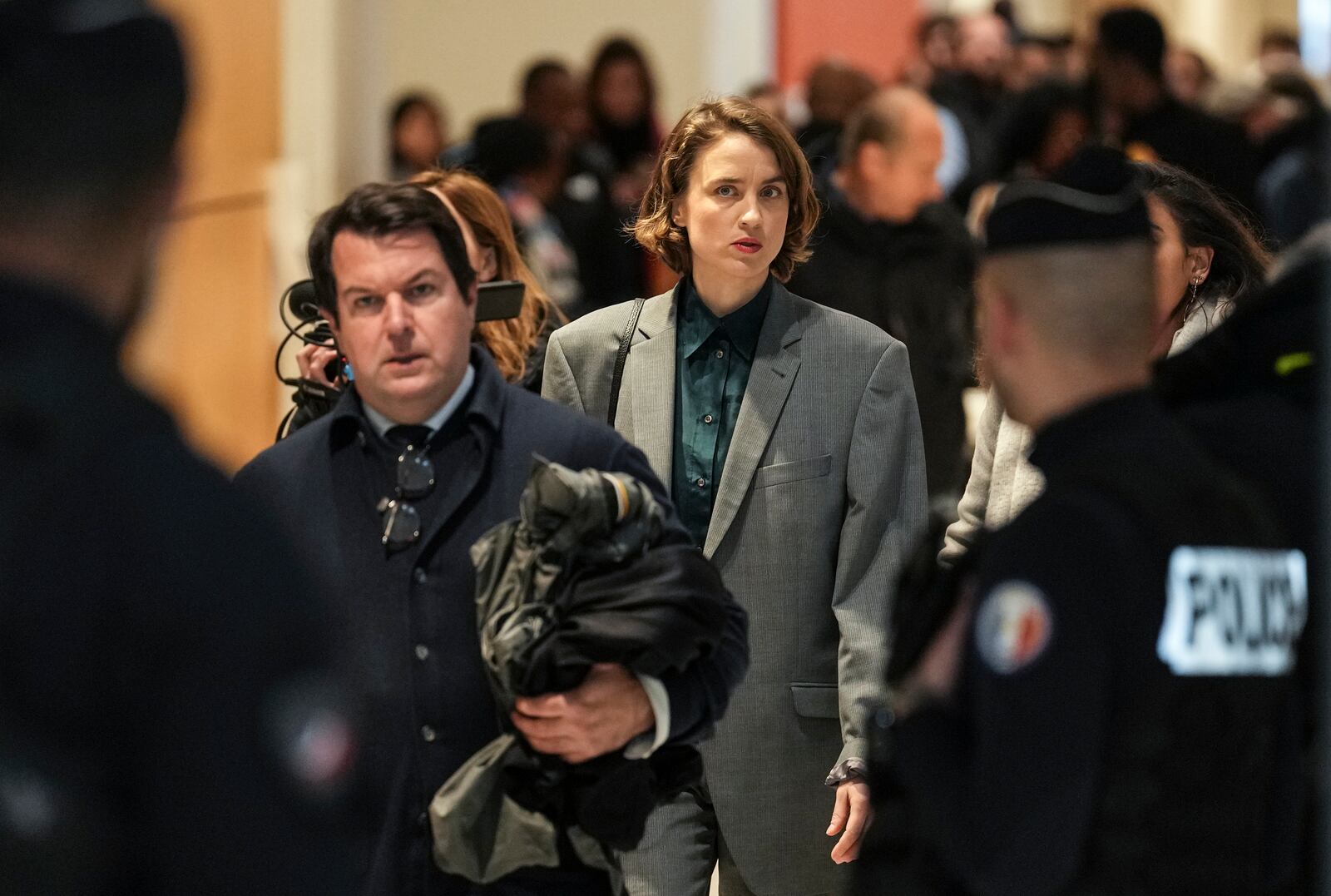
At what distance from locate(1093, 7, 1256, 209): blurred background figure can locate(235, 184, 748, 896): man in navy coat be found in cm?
541

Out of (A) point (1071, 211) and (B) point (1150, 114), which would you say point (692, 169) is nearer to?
(A) point (1071, 211)

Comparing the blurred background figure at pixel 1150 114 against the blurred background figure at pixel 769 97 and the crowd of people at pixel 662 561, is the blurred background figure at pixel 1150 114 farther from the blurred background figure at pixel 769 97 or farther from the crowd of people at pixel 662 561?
the crowd of people at pixel 662 561

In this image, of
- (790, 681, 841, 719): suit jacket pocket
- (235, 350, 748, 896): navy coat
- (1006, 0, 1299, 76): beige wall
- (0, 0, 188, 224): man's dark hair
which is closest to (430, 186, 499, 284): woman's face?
(235, 350, 748, 896): navy coat

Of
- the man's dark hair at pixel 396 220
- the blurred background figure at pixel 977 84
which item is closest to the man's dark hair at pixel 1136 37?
the blurred background figure at pixel 977 84

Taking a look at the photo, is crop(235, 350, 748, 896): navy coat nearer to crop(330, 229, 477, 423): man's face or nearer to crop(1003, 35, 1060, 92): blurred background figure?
crop(330, 229, 477, 423): man's face

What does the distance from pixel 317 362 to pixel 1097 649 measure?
2.35 metres

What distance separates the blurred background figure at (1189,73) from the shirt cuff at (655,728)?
9.90m

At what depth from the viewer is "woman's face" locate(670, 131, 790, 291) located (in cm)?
405

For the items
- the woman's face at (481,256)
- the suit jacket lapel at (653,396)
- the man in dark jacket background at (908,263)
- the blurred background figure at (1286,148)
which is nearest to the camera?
the suit jacket lapel at (653,396)

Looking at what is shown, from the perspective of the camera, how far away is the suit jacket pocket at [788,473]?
395 cm

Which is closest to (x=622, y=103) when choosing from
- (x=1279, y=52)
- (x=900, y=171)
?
(x=900, y=171)

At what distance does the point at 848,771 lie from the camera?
377cm

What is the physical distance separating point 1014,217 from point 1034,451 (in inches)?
Result: 11.8

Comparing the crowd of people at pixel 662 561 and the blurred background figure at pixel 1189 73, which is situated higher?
the blurred background figure at pixel 1189 73
